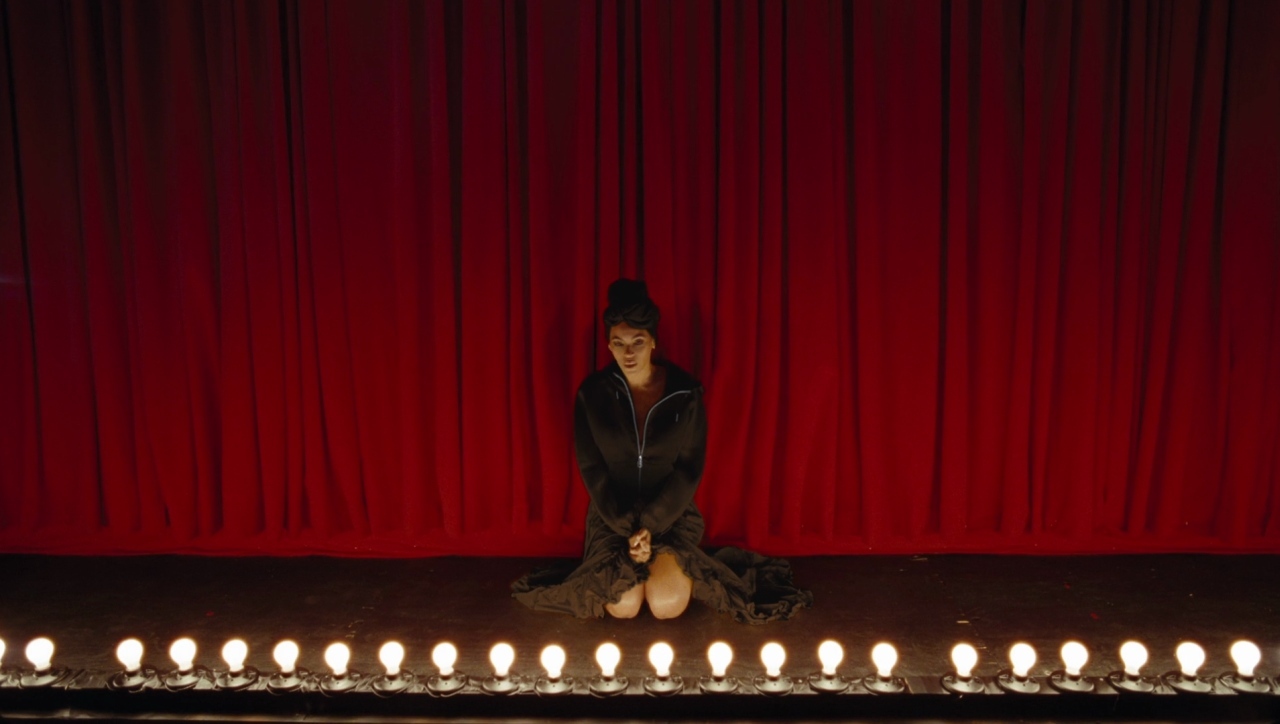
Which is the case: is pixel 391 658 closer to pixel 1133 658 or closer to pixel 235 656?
pixel 235 656

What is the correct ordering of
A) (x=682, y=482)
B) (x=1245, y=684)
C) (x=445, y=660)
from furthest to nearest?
(x=682, y=482), (x=445, y=660), (x=1245, y=684)

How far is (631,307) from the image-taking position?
8.28 feet

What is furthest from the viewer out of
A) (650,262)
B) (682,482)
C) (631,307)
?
(650,262)

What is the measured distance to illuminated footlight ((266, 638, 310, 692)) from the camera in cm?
210

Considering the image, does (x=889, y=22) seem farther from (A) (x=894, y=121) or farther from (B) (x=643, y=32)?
(B) (x=643, y=32)

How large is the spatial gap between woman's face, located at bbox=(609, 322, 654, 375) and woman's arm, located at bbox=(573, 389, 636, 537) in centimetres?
22

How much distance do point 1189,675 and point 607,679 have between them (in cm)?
157

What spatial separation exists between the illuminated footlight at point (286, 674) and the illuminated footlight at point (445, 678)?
0.36 metres

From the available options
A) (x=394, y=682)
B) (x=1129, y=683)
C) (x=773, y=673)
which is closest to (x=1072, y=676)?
(x=1129, y=683)

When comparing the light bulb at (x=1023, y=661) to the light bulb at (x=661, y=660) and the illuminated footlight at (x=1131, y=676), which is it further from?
the light bulb at (x=661, y=660)

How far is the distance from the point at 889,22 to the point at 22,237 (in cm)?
366

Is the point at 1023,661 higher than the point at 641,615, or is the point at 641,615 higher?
the point at 1023,661

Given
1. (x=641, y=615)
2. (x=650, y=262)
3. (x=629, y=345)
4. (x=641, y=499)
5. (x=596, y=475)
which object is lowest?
(x=641, y=615)

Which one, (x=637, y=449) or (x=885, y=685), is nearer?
(x=885, y=685)
